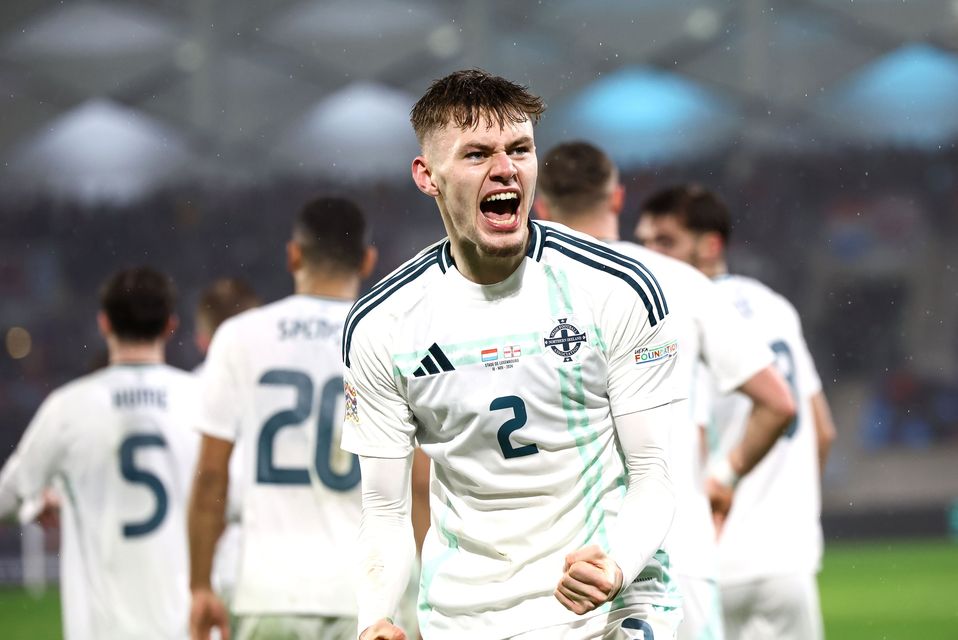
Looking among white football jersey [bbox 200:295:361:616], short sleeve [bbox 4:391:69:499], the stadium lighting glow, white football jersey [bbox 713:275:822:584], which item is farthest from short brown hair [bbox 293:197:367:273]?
the stadium lighting glow

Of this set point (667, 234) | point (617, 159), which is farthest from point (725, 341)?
point (617, 159)

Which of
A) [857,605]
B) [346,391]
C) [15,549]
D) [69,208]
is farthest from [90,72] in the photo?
[346,391]

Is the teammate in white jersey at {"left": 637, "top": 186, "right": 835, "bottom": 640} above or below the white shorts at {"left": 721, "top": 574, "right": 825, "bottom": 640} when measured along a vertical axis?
above

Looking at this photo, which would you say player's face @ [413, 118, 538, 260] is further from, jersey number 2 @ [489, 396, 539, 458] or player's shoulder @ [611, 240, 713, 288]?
player's shoulder @ [611, 240, 713, 288]

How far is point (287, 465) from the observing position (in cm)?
385

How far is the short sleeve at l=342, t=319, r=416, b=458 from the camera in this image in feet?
8.39

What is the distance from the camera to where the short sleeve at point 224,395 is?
3.89m

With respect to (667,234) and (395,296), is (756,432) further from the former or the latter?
(395,296)

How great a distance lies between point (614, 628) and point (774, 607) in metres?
2.16

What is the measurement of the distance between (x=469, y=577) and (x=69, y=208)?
1253 cm

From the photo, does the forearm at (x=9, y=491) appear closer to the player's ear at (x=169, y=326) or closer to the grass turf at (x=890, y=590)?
the player's ear at (x=169, y=326)

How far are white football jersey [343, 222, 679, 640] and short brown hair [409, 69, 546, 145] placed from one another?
279mm

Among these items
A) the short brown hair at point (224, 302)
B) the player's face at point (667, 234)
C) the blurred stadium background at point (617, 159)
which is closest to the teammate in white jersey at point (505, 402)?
the player's face at point (667, 234)

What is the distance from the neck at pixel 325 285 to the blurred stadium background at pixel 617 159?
6558mm
